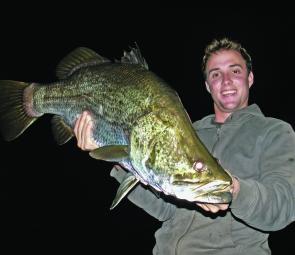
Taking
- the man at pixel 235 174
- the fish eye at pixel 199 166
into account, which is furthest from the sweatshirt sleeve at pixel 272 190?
the fish eye at pixel 199 166

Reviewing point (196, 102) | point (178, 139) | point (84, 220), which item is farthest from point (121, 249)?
point (196, 102)

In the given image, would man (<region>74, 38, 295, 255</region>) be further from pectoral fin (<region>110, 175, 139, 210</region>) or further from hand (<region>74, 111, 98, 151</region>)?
pectoral fin (<region>110, 175, 139, 210</region>)

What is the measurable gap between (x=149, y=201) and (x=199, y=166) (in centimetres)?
165

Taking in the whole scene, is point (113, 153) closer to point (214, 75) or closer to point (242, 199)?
point (242, 199)

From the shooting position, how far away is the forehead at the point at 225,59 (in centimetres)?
417

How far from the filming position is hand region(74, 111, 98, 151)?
3.47 m

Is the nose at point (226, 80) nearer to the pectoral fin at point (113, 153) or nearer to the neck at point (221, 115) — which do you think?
the neck at point (221, 115)

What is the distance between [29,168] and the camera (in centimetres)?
2392

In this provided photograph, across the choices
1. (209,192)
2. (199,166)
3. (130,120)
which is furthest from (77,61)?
(209,192)

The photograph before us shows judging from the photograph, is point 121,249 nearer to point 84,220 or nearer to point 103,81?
point 84,220

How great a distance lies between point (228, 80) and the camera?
4082 mm

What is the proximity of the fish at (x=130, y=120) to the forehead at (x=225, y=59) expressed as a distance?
3.86ft

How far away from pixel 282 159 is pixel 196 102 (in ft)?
129

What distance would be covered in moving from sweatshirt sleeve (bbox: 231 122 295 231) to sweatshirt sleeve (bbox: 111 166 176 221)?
41.5 inches
